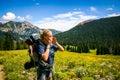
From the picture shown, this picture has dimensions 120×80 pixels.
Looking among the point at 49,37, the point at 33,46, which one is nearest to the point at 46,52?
the point at 49,37

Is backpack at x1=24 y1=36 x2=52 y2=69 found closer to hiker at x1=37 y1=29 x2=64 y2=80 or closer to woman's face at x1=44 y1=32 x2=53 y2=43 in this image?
hiker at x1=37 y1=29 x2=64 y2=80

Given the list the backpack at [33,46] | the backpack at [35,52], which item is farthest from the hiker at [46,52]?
the backpack at [33,46]

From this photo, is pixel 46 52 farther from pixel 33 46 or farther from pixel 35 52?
pixel 33 46

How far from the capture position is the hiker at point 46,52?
5.86m

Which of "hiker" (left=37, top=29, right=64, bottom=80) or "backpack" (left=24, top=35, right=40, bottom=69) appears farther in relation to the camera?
"backpack" (left=24, top=35, right=40, bottom=69)

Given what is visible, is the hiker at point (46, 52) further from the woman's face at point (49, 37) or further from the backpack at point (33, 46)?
the backpack at point (33, 46)

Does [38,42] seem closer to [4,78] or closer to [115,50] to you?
[4,78]

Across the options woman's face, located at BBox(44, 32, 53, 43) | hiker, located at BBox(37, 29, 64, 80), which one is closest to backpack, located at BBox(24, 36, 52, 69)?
hiker, located at BBox(37, 29, 64, 80)

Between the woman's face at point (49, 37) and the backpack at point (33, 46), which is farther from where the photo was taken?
the backpack at point (33, 46)

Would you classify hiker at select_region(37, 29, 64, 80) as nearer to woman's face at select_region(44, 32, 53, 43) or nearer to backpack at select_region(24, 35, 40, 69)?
woman's face at select_region(44, 32, 53, 43)

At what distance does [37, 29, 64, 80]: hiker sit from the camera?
19.2ft

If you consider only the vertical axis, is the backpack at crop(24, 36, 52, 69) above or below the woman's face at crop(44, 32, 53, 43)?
below

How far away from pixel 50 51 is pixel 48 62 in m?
0.32

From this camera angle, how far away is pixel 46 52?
5852 millimetres
